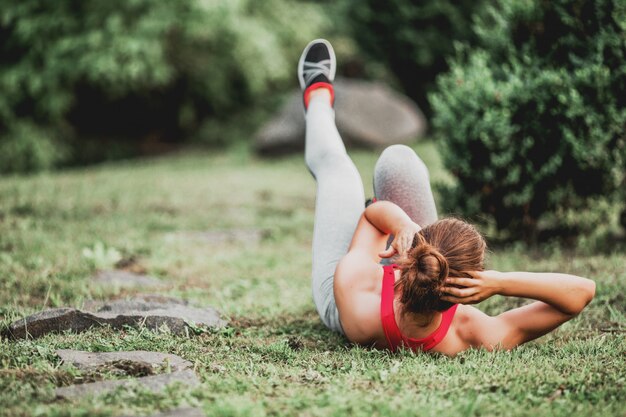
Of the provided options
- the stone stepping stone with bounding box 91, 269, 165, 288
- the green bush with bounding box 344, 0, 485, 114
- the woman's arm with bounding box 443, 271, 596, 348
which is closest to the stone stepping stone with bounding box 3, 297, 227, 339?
the stone stepping stone with bounding box 91, 269, 165, 288

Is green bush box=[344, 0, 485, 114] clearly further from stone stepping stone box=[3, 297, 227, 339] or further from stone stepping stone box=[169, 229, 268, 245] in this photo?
stone stepping stone box=[3, 297, 227, 339]

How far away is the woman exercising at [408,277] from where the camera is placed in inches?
99.7

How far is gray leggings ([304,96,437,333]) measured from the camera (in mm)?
3258

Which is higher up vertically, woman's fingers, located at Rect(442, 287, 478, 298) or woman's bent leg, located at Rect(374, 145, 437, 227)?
woman's bent leg, located at Rect(374, 145, 437, 227)

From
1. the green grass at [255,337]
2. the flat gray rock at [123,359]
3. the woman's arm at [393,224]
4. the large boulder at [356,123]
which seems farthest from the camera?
the large boulder at [356,123]

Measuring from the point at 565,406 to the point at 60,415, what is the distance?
1.74 metres

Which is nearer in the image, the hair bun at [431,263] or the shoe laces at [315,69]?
the hair bun at [431,263]

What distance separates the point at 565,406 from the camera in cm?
227

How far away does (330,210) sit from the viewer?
11.1ft

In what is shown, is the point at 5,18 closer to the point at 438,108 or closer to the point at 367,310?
the point at 438,108

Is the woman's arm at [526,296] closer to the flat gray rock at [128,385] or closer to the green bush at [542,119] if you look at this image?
the flat gray rock at [128,385]

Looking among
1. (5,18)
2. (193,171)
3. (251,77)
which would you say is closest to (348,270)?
(193,171)

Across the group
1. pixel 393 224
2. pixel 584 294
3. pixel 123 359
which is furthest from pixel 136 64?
pixel 584 294

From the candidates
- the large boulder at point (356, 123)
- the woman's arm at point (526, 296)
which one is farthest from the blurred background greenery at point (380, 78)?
the woman's arm at point (526, 296)
